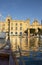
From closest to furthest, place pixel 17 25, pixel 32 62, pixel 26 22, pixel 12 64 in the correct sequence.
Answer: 1. pixel 12 64
2. pixel 32 62
3. pixel 26 22
4. pixel 17 25

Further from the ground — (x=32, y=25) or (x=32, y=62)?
(x=32, y=25)

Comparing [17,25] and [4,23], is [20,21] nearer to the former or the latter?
[17,25]

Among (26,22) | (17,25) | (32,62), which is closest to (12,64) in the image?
(32,62)

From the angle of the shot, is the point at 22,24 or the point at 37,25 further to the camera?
the point at 22,24

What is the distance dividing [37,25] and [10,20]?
7.21m

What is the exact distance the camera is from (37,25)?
31156mm

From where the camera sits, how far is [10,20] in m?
34.7

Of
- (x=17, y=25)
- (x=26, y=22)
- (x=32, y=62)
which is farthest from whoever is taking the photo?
(x=17, y=25)

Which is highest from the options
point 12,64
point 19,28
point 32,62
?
point 19,28

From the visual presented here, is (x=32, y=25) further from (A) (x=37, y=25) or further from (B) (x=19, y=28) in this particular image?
(B) (x=19, y=28)

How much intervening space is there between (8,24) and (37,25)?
768cm

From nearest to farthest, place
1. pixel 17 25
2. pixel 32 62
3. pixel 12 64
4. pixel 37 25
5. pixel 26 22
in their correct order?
1. pixel 12 64
2. pixel 32 62
3. pixel 37 25
4. pixel 26 22
5. pixel 17 25

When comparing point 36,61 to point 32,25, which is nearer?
point 36,61

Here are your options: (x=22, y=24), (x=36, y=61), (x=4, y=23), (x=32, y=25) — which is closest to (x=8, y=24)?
(x=4, y=23)
